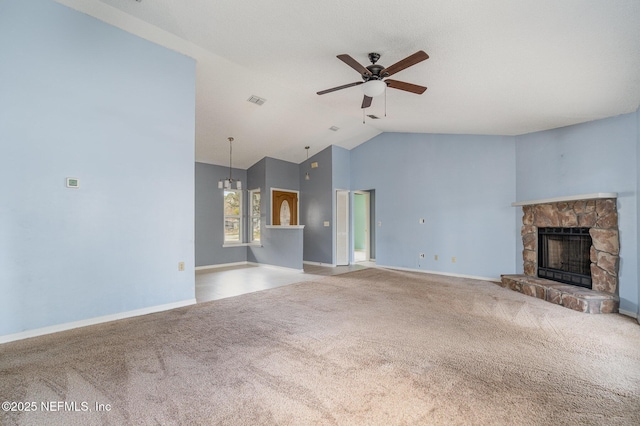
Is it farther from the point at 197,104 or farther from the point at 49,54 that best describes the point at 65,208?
the point at 197,104

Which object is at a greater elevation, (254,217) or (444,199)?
(444,199)

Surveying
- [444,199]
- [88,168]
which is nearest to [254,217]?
[444,199]

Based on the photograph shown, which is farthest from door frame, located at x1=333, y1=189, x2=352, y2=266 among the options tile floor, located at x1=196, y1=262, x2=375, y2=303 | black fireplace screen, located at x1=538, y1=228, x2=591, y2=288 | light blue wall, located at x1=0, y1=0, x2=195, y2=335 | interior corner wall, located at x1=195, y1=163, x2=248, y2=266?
Result: light blue wall, located at x1=0, y1=0, x2=195, y2=335

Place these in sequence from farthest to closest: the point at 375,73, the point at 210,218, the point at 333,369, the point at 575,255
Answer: the point at 210,218 < the point at 575,255 < the point at 375,73 < the point at 333,369

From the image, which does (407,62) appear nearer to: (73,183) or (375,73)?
(375,73)

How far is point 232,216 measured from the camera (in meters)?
8.04

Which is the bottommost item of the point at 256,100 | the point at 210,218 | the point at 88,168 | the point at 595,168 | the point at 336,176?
the point at 210,218

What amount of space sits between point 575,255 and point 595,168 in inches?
50.4

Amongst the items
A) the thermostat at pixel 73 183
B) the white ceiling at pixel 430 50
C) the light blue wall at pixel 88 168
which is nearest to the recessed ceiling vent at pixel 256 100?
the white ceiling at pixel 430 50

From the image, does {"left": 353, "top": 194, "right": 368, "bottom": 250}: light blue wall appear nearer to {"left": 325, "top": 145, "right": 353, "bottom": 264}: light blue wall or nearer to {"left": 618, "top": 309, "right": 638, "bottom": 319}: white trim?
{"left": 325, "top": 145, "right": 353, "bottom": 264}: light blue wall

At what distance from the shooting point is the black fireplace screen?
4258 millimetres

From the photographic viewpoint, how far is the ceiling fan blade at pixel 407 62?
2723 mm

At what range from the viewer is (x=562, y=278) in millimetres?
4555

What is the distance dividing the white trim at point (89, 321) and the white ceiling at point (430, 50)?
3321mm
